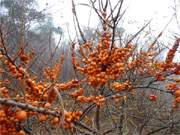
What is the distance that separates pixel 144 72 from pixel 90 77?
237cm

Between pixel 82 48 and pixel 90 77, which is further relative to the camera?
pixel 82 48

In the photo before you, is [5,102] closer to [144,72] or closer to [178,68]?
[178,68]

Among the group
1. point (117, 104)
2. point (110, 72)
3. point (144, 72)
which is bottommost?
point (117, 104)

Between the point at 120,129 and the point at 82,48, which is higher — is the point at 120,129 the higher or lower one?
the lower one

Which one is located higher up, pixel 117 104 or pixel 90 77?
pixel 90 77

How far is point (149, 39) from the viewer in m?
7.53

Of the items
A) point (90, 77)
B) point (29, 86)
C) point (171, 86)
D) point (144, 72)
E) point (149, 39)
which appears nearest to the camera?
point (29, 86)

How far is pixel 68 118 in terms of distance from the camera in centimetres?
175

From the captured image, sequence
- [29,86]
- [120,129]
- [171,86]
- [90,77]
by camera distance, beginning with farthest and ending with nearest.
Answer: [120,129]
[171,86]
[90,77]
[29,86]

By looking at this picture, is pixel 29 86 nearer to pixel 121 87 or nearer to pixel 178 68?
pixel 121 87

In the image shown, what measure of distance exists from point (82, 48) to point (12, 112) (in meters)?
2.17

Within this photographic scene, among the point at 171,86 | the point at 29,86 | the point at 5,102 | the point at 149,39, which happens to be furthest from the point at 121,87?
the point at 149,39

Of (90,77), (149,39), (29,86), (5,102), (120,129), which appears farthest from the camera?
(149,39)

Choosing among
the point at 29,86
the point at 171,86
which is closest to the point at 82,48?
the point at 171,86
